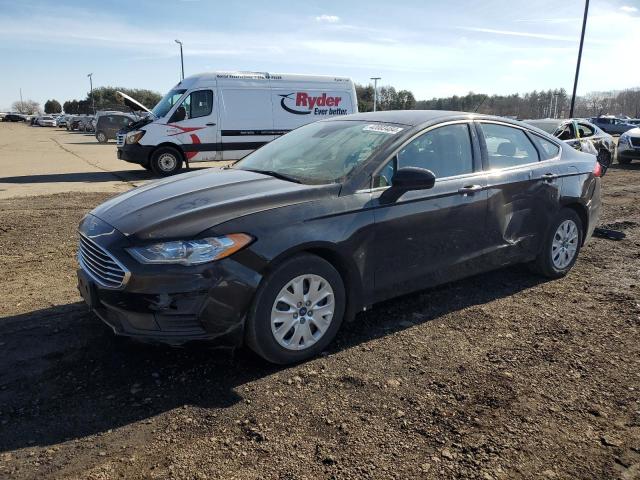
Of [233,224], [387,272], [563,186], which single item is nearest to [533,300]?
[563,186]

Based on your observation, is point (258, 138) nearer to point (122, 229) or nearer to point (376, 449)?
point (122, 229)

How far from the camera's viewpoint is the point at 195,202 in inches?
134

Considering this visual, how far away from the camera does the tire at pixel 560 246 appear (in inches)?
200

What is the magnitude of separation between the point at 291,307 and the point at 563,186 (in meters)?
3.25

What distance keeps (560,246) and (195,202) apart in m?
3.71

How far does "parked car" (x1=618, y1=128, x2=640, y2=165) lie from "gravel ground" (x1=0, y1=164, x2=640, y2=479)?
45.9 feet

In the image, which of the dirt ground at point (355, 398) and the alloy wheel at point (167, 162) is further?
the alloy wheel at point (167, 162)

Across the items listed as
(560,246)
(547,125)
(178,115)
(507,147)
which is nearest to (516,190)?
(507,147)

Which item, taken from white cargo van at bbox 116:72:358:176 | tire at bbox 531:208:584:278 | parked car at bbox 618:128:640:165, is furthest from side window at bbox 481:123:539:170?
parked car at bbox 618:128:640:165

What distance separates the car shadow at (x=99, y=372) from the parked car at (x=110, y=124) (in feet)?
97.6

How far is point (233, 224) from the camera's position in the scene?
124 inches

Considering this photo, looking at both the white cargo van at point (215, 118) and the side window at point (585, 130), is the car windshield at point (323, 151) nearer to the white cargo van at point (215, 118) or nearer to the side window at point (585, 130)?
the white cargo van at point (215, 118)

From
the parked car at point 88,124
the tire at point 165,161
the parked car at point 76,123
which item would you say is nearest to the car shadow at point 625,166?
the tire at point 165,161

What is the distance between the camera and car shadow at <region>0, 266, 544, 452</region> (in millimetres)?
2840
